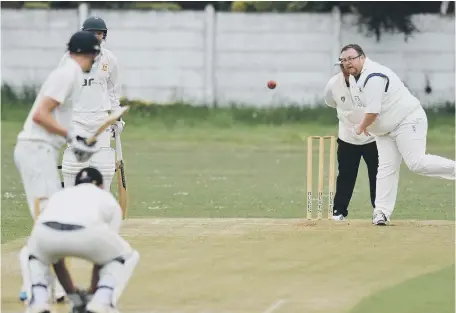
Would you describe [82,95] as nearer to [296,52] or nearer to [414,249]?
[414,249]

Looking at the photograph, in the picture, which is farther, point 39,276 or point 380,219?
point 380,219

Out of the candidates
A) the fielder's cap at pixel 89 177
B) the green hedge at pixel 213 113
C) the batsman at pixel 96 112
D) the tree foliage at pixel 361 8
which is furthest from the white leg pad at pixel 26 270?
the tree foliage at pixel 361 8

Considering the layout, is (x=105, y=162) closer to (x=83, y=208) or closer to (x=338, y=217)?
(x=338, y=217)

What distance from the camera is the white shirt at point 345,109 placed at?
410 inches

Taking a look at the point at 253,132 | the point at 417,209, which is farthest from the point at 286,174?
the point at 253,132

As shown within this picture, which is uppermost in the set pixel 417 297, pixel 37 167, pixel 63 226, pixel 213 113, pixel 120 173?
pixel 37 167

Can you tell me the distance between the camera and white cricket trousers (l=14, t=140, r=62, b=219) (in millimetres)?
7129

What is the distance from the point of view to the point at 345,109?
10.5 metres

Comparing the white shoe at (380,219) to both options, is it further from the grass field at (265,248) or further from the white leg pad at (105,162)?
the white leg pad at (105,162)

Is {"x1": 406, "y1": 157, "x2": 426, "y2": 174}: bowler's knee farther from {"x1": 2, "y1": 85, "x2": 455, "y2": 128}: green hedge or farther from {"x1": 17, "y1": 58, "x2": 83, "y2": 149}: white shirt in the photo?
{"x1": 2, "y1": 85, "x2": 455, "y2": 128}: green hedge

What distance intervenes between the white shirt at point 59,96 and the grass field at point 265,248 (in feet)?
3.16

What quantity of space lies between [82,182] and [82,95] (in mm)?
2727

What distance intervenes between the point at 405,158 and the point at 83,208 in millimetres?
4264

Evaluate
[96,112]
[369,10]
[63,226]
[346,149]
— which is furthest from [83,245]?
[369,10]
